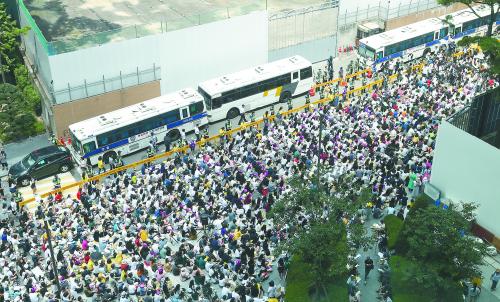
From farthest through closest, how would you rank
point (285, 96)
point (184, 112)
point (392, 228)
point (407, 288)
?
point (285, 96)
point (184, 112)
point (392, 228)
point (407, 288)

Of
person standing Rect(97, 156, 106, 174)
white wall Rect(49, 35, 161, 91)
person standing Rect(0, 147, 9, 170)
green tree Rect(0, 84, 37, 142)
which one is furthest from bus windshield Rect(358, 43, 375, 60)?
person standing Rect(0, 147, 9, 170)

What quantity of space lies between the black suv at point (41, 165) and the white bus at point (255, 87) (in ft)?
31.6

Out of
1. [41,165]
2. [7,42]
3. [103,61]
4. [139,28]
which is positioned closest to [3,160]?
[41,165]

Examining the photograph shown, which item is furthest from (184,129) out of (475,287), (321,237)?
(475,287)

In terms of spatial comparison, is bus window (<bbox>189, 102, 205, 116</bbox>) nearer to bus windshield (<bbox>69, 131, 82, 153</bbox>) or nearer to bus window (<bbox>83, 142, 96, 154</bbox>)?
bus window (<bbox>83, 142, 96, 154</bbox>)

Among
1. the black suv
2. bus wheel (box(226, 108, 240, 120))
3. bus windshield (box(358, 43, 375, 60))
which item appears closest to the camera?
the black suv

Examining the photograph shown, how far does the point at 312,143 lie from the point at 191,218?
9.02 m

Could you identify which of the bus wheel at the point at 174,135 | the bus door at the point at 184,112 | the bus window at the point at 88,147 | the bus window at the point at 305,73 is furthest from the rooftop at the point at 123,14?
the bus window at the point at 88,147

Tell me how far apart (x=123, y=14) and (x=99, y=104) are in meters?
8.60

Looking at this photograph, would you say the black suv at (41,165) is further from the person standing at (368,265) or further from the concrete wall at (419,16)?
the concrete wall at (419,16)

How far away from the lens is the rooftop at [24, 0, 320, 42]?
1586 inches

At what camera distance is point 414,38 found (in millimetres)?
46156

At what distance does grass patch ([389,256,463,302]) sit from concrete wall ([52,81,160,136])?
20073 millimetres

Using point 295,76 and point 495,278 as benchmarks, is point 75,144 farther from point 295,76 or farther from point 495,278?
point 495,278
